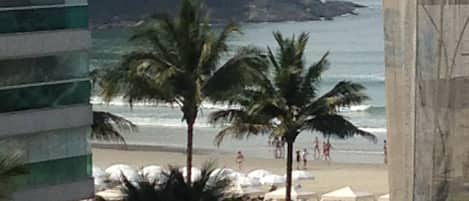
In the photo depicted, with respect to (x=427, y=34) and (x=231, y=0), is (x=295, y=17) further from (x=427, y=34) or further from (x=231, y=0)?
(x=427, y=34)

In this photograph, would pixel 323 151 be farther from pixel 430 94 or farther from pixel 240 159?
pixel 430 94

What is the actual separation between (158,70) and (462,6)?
1453cm

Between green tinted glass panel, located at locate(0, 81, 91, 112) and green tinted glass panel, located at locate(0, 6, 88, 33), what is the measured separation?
909 mm

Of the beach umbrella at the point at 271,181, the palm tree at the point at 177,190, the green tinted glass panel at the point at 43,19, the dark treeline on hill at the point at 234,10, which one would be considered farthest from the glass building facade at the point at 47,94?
the dark treeline on hill at the point at 234,10

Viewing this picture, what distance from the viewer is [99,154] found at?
46.7 meters

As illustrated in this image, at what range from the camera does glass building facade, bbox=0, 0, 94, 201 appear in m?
19.2

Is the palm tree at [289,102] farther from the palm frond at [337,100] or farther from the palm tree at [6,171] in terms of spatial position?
the palm tree at [6,171]

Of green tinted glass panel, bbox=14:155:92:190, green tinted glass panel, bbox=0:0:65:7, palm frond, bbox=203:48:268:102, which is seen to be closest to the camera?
green tinted glass panel, bbox=0:0:65:7

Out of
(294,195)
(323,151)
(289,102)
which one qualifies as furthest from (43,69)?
(323,151)

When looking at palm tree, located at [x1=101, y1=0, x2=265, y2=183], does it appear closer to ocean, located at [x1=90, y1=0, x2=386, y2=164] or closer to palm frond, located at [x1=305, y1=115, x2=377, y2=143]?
palm frond, located at [x1=305, y1=115, x2=377, y2=143]

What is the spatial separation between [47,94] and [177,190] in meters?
4.22

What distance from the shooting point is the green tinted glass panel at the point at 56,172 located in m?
19.6

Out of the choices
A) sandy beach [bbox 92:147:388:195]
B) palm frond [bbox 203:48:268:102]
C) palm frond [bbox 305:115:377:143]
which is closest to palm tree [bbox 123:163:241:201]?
palm frond [bbox 203:48:268:102]

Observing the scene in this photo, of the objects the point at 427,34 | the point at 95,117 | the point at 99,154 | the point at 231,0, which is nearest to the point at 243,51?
the point at 95,117
